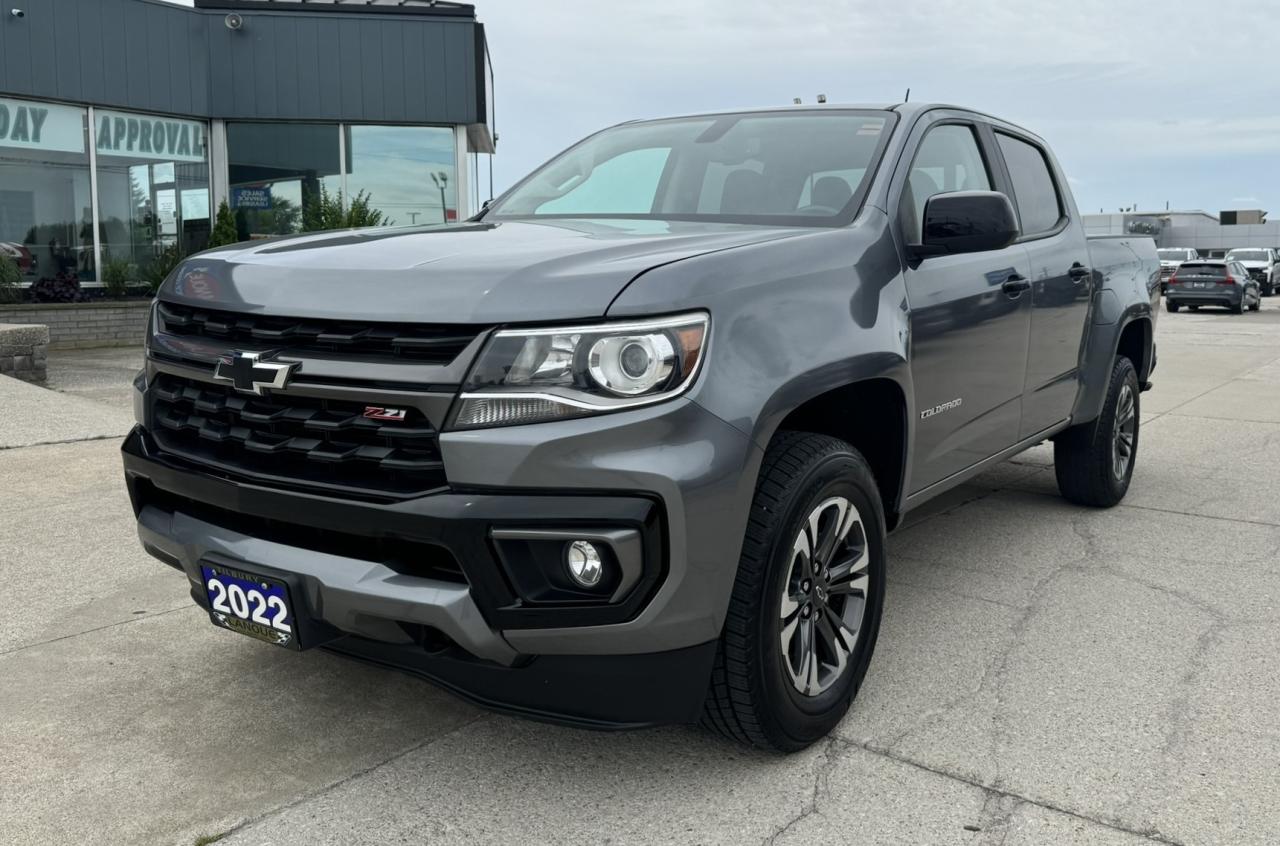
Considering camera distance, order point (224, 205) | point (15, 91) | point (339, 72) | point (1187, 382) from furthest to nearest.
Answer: point (339, 72) → point (224, 205) → point (15, 91) → point (1187, 382)

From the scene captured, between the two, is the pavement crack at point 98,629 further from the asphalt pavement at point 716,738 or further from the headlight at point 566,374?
the headlight at point 566,374

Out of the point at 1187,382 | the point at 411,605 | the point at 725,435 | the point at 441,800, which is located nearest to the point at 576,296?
the point at 725,435

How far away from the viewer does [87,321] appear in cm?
1459

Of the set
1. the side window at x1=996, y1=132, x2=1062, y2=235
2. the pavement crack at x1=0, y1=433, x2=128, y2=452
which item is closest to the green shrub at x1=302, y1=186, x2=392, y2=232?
the pavement crack at x1=0, y1=433, x2=128, y2=452

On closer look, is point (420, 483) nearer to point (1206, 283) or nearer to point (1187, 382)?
point (1187, 382)

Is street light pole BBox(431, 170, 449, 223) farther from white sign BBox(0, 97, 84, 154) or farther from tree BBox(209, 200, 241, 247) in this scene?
white sign BBox(0, 97, 84, 154)

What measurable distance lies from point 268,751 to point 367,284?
1.29 meters

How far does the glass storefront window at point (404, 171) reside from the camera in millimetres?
17828

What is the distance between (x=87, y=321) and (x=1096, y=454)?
518 inches

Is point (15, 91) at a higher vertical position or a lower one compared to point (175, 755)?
higher

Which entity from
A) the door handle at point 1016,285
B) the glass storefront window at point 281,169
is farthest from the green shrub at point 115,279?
the door handle at point 1016,285

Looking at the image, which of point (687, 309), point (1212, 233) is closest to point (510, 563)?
point (687, 309)

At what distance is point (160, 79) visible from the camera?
16.4m

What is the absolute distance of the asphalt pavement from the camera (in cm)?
262
